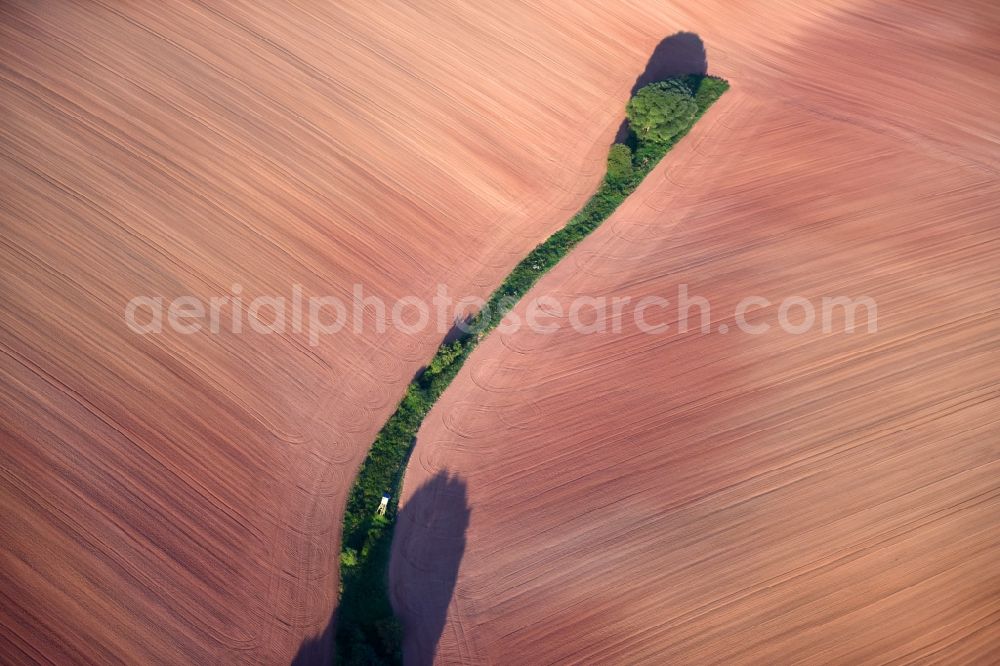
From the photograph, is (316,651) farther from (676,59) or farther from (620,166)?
(676,59)

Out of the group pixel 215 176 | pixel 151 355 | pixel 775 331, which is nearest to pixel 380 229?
pixel 215 176

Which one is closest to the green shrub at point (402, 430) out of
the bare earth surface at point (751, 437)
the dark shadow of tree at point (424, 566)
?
the dark shadow of tree at point (424, 566)

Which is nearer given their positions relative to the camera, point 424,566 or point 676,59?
point 424,566

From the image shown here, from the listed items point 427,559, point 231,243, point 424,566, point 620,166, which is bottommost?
point 424,566

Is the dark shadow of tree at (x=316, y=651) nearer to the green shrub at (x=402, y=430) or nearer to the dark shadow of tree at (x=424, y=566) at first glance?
the dark shadow of tree at (x=424, y=566)

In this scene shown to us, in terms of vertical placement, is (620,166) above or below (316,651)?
above

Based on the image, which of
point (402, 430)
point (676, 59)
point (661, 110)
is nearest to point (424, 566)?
point (402, 430)

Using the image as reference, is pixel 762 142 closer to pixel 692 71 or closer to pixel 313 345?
pixel 692 71

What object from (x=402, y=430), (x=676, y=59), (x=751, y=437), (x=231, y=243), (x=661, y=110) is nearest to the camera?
(x=751, y=437)
